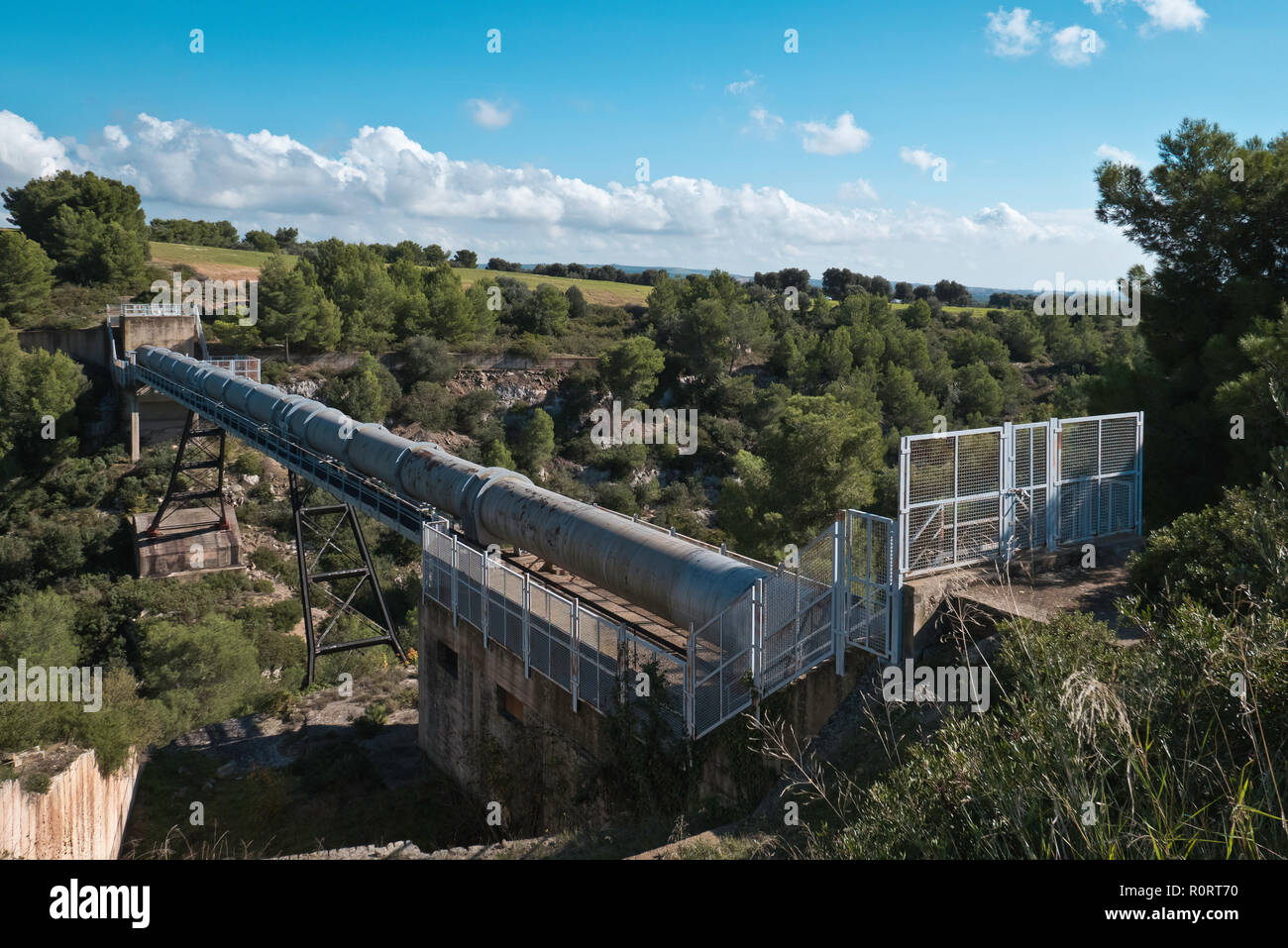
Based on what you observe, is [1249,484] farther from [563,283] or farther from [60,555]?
[563,283]

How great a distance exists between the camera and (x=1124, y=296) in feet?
55.8

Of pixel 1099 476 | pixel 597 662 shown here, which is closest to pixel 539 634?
pixel 597 662

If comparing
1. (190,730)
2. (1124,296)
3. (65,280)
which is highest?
(65,280)

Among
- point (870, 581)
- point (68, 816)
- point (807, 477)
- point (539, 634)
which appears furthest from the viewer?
point (807, 477)

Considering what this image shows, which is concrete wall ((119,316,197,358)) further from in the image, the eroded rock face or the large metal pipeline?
the large metal pipeline

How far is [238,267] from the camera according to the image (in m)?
61.5

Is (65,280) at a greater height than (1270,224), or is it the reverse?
(65,280)

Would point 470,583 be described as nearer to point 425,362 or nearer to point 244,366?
point 244,366

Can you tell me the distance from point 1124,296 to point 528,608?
12.3 metres

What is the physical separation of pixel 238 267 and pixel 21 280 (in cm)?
1891

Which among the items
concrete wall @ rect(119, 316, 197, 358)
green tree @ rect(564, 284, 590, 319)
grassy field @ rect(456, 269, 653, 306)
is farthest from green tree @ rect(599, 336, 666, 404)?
concrete wall @ rect(119, 316, 197, 358)

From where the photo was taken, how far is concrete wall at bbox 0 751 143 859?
10.6m

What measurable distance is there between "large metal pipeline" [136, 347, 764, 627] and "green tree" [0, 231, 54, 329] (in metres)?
26.7

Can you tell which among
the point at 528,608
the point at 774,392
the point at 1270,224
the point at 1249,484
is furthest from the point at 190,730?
the point at 774,392
